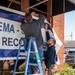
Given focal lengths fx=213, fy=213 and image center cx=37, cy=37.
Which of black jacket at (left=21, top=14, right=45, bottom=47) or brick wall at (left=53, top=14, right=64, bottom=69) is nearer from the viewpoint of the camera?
black jacket at (left=21, top=14, right=45, bottom=47)

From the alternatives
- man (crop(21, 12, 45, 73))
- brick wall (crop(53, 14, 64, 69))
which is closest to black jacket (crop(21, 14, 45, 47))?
man (crop(21, 12, 45, 73))

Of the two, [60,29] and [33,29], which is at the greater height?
[60,29]

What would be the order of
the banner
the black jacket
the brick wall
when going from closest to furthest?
the black jacket
the banner
the brick wall

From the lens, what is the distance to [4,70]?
6.35 m

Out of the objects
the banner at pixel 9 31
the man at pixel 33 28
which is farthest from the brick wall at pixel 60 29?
the man at pixel 33 28

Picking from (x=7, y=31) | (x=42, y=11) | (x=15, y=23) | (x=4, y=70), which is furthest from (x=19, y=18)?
(x=42, y=11)

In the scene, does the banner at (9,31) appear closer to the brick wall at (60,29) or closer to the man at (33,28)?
the man at (33,28)

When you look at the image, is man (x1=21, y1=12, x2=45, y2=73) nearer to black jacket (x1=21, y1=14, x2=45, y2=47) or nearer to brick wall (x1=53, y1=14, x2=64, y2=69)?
black jacket (x1=21, y1=14, x2=45, y2=47)

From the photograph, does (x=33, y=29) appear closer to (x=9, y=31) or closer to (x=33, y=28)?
(x=33, y=28)

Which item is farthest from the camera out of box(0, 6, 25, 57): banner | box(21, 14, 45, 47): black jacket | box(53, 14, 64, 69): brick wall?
box(53, 14, 64, 69): brick wall

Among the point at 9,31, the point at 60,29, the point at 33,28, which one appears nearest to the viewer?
the point at 33,28

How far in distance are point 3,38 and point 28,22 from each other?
2.58 ft

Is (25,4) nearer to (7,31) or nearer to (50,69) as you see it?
(7,31)

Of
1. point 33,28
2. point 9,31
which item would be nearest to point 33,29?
→ point 33,28
